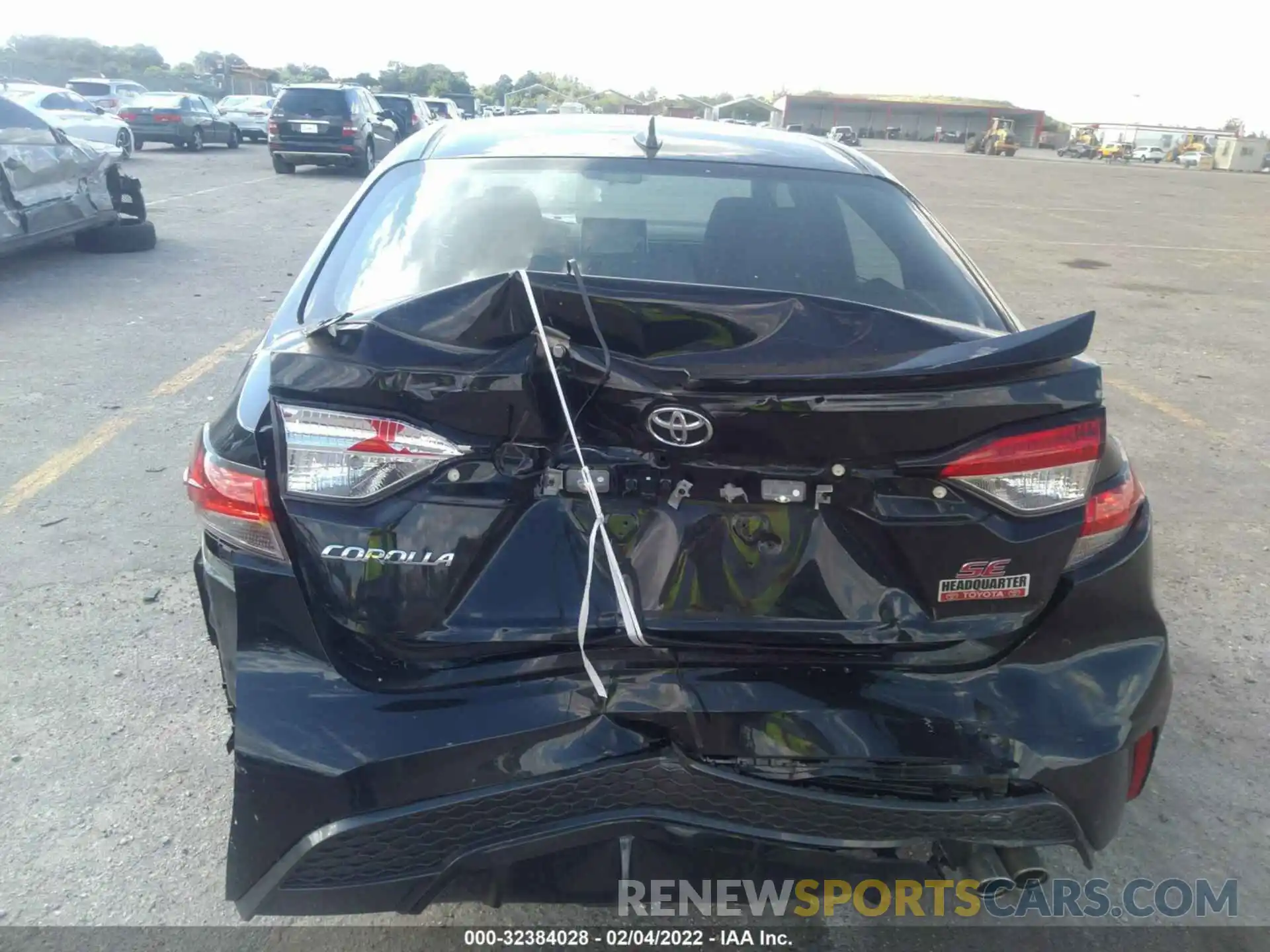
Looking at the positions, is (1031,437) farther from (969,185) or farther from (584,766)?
(969,185)

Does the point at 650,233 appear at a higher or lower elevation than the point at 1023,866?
higher

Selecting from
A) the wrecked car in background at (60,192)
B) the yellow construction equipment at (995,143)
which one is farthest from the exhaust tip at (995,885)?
the yellow construction equipment at (995,143)

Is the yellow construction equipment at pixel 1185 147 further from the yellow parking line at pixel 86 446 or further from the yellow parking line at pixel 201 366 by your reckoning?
the yellow parking line at pixel 86 446

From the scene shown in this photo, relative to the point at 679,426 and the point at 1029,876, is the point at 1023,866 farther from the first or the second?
the point at 679,426

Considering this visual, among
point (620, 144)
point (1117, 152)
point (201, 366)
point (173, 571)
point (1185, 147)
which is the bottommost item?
point (1117, 152)

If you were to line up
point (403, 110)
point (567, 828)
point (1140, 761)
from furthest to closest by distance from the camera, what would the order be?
point (403, 110) < point (1140, 761) < point (567, 828)

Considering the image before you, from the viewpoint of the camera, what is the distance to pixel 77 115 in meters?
20.8

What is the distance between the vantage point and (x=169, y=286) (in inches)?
387

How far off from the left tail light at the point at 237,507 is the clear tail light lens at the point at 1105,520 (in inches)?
64.2

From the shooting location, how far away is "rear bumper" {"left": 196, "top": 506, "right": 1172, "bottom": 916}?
1.96m

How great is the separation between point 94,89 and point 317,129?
1404 cm

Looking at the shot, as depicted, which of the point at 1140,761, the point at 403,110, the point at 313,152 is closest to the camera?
the point at 1140,761

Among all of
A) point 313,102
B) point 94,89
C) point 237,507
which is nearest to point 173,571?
point 237,507

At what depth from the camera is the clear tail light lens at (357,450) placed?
80.2 inches
